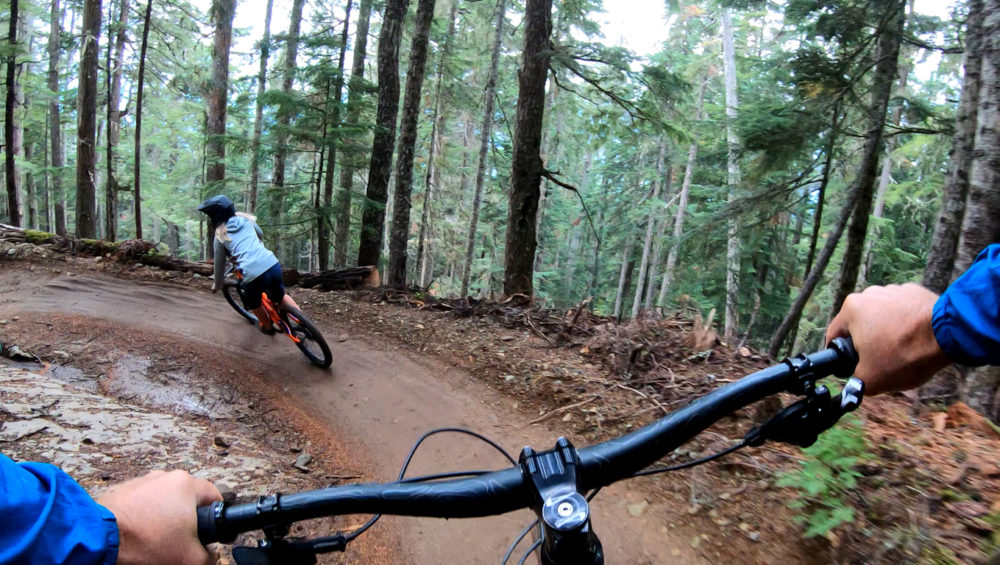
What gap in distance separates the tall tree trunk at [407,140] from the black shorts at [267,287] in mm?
3627

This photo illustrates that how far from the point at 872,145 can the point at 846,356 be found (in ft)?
32.6

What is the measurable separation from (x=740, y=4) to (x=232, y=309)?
1218 cm

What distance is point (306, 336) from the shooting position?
680 centimetres

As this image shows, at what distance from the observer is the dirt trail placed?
3.45m

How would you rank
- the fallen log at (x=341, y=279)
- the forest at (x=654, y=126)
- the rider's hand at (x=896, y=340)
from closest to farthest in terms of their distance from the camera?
1. the rider's hand at (x=896, y=340)
2. the forest at (x=654, y=126)
3. the fallen log at (x=341, y=279)

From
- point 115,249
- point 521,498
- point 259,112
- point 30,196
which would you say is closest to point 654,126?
point 521,498

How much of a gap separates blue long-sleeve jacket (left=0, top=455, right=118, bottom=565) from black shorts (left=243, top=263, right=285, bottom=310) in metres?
5.96

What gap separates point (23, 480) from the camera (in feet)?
3.28

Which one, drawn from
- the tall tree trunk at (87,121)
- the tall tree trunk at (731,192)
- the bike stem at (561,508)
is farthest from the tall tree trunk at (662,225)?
the bike stem at (561,508)

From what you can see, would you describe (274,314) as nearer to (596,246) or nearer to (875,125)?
(875,125)

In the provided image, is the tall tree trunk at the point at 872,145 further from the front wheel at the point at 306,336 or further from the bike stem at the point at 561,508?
the bike stem at the point at 561,508

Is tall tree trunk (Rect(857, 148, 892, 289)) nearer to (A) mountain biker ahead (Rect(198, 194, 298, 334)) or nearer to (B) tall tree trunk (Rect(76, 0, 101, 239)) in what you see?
(A) mountain biker ahead (Rect(198, 194, 298, 334))

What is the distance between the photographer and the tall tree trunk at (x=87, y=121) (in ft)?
40.1

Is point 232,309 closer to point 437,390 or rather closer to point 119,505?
point 437,390
